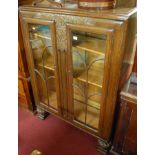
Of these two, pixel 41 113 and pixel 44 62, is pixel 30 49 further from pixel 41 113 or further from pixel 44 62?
pixel 41 113

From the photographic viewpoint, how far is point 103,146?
1.46 meters

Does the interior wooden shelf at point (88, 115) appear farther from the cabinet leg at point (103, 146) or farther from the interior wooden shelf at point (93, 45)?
the interior wooden shelf at point (93, 45)

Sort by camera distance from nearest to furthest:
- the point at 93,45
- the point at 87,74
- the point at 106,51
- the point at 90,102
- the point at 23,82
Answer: the point at 106,51 → the point at 93,45 → the point at 87,74 → the point at 90,102 → the point at 23,82

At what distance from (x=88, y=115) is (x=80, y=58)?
555mm

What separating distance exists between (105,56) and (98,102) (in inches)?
18.3

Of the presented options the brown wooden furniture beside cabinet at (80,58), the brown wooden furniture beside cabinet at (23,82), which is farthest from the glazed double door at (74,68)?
the brown wooden furniture beside cabinet at (23,82)

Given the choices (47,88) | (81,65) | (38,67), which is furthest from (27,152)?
(81,65)

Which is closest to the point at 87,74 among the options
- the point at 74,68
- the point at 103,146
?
the point at 74,68

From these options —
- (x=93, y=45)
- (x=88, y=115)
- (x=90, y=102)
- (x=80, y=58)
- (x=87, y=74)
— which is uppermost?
(x=93, y=45)

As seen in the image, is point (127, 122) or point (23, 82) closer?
point (127, 122)

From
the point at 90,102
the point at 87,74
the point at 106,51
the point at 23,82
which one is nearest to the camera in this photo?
the point at 106,51

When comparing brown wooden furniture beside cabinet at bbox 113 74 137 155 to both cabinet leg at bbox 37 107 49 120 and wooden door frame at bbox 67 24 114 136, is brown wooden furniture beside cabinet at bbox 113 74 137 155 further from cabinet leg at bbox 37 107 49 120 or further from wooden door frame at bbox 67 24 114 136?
cabinet leg at bbox 37 107 49 120

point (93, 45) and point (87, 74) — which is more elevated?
point (93, 45)
